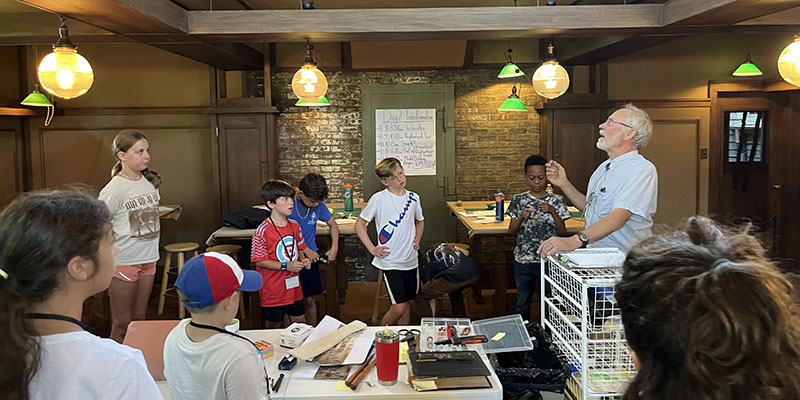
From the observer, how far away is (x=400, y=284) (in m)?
3.73

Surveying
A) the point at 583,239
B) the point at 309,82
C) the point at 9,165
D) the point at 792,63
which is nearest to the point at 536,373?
the point at 583,239

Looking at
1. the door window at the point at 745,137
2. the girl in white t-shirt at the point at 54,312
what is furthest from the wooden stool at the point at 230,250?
the door window at the point at 745,137

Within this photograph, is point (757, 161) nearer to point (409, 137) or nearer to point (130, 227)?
point (409, 137)

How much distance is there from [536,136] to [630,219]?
404 centimetres

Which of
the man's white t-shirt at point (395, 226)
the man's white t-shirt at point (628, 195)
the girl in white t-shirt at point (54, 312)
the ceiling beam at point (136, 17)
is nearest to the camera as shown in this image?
the girl in white t-shirt at point (54, 312)

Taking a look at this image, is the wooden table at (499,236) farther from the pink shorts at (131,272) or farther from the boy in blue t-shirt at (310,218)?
the pink shorts at (131,272)

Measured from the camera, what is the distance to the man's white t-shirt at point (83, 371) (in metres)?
1.05

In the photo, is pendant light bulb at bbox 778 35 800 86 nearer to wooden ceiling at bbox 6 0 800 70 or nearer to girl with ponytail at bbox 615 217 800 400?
wooden ceiling at bbox 6 0 800 70

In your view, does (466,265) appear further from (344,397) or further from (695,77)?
(695,77)

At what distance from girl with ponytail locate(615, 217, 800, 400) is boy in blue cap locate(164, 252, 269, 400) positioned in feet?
3.42

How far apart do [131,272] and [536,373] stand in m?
2.60

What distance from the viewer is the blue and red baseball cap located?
1.54 metres

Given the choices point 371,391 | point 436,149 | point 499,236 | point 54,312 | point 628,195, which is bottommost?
point 371,391

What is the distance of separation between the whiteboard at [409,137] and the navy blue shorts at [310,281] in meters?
2.83
